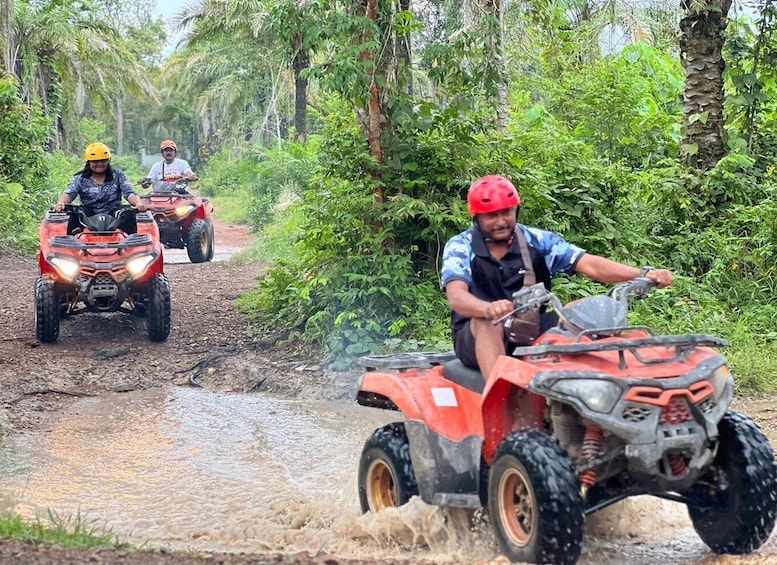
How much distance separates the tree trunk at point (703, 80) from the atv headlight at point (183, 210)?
29.3ft

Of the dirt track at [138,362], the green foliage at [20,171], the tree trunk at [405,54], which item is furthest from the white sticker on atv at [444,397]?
the green foliage at [20,171]

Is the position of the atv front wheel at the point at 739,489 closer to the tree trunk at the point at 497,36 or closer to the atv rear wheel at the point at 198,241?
the tree trunk at the point at 497,36

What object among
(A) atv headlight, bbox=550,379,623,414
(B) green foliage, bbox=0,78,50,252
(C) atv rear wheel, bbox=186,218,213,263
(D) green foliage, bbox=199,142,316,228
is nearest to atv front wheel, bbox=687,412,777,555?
(A) atv headlight, bbox=550,379,623,414

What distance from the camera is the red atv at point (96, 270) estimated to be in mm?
10266

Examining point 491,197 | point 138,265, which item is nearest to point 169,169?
point 138,265

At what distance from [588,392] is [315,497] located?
2721mm

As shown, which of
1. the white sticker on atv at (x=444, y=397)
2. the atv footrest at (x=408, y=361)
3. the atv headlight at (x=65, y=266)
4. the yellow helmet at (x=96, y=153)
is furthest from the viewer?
the yellow helmet at (x=96, y=153)

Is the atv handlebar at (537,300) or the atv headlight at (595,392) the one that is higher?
the atv handlebar at (537,300)

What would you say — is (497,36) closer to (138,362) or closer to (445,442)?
(138,362)

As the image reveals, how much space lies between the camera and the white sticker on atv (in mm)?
5031

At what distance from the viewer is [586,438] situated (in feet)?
14.3

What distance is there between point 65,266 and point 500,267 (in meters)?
6.23

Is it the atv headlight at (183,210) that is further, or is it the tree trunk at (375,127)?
the atv headlight at (183,210)

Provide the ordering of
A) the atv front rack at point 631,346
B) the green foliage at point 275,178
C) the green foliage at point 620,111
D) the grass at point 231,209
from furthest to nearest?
1. the grass at point 231,209
2. the green foliage at point 275,178
3. the green foliage at point 620,111
4. the atv front rack at point 631,346
